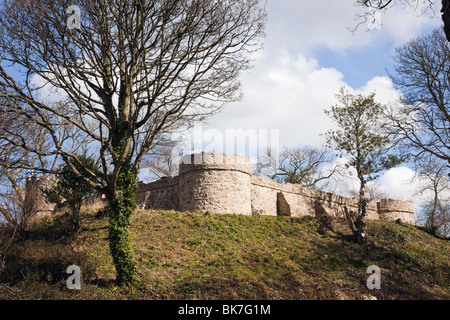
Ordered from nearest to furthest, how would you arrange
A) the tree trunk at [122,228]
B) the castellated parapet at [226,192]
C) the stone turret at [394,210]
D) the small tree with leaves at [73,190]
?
the tree trunk at [122,228] → the small tree with leaves at [73,190] → the castellated parapet at [226,192] → the stone turret at [394,210]

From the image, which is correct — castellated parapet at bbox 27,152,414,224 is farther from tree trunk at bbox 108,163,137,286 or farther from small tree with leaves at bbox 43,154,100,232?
tree trunk at bbox 108,163,137,286

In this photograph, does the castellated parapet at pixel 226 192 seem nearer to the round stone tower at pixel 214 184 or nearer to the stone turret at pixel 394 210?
the round stone tower at pixel 214 184

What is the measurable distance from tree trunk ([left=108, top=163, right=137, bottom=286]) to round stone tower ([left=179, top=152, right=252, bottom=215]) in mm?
6559

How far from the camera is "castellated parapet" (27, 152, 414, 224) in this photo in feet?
58.4

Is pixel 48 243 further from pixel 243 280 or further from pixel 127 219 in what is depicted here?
pixel 243 280

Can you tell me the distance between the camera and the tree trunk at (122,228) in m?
10.6

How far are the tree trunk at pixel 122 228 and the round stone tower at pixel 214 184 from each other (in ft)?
21.5

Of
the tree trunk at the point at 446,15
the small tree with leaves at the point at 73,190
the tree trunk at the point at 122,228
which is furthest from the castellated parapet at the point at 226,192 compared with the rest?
the tree trunk at the point at 446,15

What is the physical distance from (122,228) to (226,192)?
7805 mm

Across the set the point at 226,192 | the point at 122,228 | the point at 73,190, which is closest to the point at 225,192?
the point at 226,192

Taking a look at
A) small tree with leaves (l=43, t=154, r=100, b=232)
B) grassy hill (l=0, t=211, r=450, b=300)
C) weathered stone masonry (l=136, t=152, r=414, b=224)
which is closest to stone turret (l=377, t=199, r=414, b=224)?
weathered stone masonry (l=136, t=152, r=414, b=224)

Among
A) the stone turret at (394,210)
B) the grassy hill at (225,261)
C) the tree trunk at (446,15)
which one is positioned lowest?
the grassy hill at (225,261)
